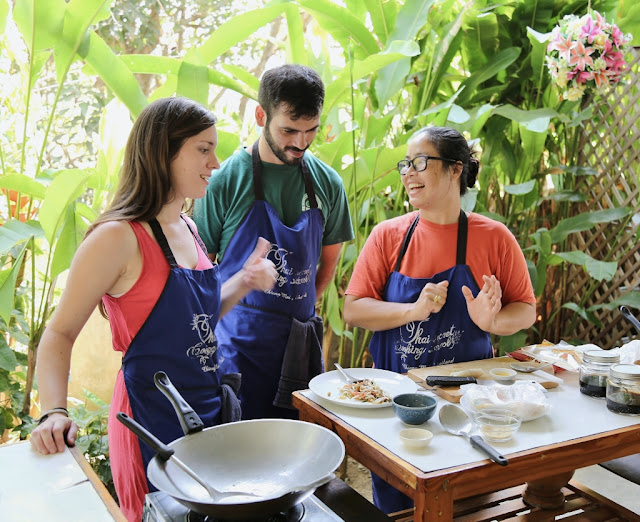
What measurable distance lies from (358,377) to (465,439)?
0.44 metres

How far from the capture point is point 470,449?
4.82 feet

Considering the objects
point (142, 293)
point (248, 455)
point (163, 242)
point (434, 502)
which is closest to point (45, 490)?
point (248, 455)

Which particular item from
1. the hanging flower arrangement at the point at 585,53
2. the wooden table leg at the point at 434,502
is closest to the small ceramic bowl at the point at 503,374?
the wooden table leg at the point at 434,502

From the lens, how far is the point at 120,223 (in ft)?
5.15

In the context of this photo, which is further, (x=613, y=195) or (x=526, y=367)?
(x=613, y=195)

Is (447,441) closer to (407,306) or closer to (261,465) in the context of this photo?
(261,465)

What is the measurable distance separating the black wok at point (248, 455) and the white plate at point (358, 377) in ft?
1.31

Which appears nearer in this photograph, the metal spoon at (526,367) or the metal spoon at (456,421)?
the metal spoon at (456,421)

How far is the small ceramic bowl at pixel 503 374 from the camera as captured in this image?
1.88m

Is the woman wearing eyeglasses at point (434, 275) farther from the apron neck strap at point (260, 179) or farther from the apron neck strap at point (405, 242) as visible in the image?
the apron neck strap at point (260, 179)

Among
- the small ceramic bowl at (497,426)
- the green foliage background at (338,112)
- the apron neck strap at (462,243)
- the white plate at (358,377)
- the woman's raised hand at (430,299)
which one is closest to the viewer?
the small ceramic bowl at (497,426)

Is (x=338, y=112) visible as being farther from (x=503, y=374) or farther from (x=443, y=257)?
(x=503, y=374)

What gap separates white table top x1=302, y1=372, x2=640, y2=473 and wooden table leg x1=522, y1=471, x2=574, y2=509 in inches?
16.1

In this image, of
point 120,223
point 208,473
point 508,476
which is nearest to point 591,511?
point 508,476
